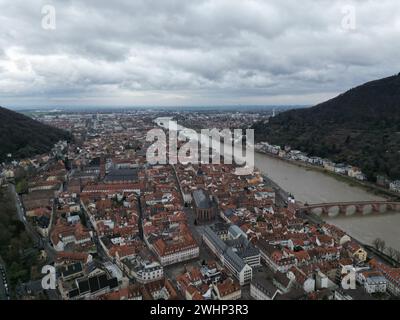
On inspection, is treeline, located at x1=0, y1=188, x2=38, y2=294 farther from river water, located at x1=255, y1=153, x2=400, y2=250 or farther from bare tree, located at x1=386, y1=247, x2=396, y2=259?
river water, located at x1=255, y1=153, x2=400, y2=250

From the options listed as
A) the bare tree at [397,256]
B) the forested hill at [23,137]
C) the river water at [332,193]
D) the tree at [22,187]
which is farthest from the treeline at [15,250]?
the forested hill at [23,137]

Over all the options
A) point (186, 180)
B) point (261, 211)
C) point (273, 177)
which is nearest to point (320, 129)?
point (273, 177)

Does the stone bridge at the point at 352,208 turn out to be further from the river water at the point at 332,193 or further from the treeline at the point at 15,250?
the treeline at the point at 15,250

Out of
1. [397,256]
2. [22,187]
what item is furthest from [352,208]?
[22,187]

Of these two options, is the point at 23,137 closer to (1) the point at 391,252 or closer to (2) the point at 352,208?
(2) the point at 352,208

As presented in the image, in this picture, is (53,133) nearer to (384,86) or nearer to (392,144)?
(392,144)

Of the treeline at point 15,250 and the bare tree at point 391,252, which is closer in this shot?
the treeline at point 15,250
